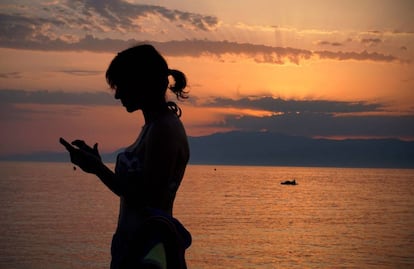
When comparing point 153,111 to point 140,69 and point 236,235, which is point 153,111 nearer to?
point 140,69

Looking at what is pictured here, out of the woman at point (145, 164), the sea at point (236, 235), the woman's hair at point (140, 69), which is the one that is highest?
the woman's hair at point (140, 69)

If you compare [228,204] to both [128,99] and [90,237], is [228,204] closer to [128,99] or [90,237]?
[90,237]

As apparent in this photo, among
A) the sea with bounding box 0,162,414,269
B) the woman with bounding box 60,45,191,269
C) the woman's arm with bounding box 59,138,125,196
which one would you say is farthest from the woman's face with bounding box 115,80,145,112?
the sea with bounding box 0,162,414,269

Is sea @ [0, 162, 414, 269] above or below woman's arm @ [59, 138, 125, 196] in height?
below

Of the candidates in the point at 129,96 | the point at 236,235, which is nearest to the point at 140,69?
the point at 129,96

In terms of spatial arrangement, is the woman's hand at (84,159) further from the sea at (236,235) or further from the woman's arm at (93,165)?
the sea at (236,235)

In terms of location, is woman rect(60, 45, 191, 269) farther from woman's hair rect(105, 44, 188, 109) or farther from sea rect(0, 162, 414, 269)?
sea rect(0, 162, 414, 269)

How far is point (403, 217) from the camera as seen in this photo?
58.9 meters

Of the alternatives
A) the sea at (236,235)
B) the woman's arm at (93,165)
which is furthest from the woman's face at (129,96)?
the sea at (236,235)

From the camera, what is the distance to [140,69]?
2.87 metres

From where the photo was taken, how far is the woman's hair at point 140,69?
285cm

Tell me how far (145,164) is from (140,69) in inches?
18.5

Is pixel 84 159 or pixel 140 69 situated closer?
pixel 84 159

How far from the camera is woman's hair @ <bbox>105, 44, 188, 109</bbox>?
9.36 ft
